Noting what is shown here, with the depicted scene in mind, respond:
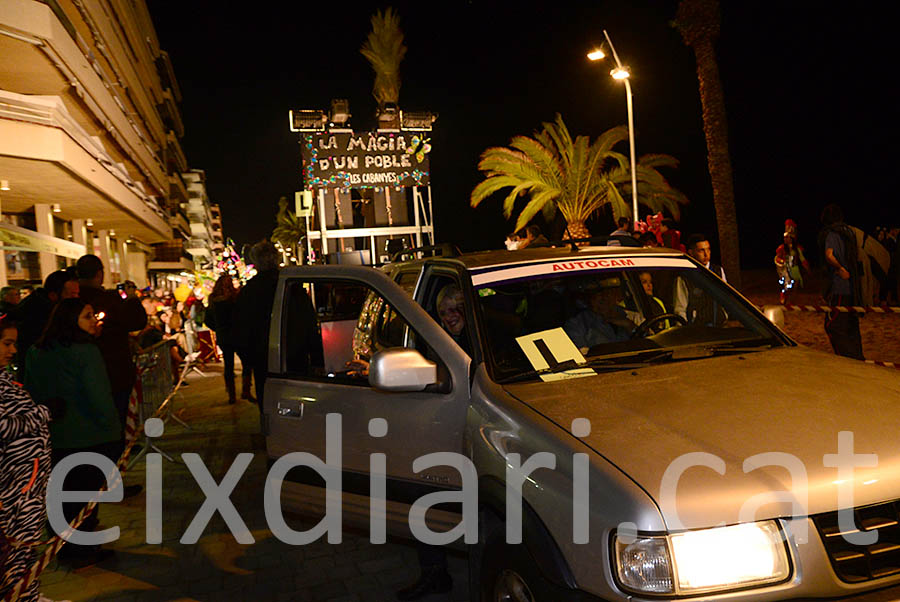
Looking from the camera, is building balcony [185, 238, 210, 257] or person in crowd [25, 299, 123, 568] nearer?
person in crowd [25, 299, 123, 568]

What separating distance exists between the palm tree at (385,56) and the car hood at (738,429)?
22584 mm

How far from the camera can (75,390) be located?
5266mm

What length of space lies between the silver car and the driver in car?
0.06 ft

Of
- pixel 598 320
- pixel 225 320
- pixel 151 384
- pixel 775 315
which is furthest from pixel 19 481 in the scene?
pixel 225 320

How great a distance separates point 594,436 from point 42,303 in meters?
6.23

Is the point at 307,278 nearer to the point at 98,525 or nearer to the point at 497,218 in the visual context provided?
the point at 98,525

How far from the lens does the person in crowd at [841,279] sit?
8.20 m

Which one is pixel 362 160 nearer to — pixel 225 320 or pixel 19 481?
pixel 225 320

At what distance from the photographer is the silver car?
2.24m

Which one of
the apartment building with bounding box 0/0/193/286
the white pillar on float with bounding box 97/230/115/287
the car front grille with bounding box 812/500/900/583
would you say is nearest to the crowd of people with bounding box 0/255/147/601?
the car front grille with bounding box 812/500/900/583

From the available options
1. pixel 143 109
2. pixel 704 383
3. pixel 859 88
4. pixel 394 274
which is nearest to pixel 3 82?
pixel 394 274

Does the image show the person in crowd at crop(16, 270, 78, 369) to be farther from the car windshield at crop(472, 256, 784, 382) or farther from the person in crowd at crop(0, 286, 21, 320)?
the car windshield at crop(472, 256, 784, 382)

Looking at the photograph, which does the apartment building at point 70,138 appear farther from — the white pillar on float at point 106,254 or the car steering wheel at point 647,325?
the car steering wheel at point 647,325

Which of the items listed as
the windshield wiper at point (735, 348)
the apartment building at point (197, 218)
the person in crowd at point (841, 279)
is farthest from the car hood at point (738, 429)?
the apartment building at point (197, 218)
